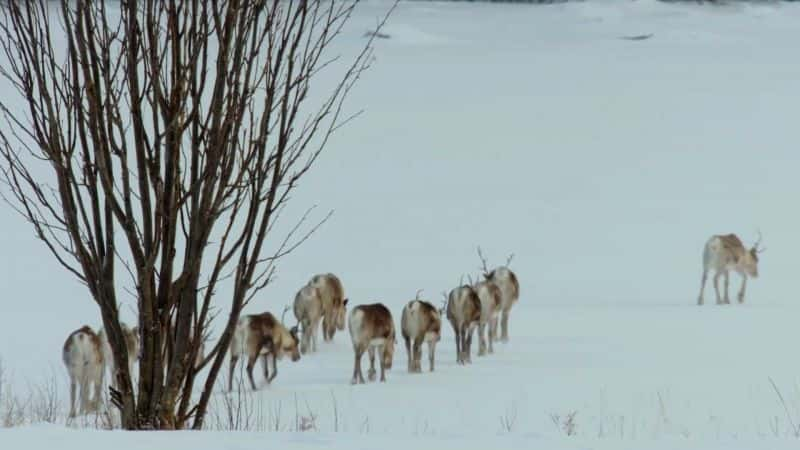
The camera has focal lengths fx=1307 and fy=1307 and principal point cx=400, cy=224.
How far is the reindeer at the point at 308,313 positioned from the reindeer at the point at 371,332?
8.38ft

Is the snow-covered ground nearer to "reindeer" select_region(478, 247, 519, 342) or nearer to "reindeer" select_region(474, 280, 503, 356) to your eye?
A: "reindeer" select_region(474, 280, 503, 356)

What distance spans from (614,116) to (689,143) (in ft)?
14.0

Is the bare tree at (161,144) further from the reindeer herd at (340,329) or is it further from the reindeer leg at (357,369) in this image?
the reindeer leg at (357,369)

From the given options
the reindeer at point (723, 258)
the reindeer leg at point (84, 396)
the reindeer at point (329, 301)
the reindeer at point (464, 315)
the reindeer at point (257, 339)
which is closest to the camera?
the reindeer leg at point (84, 396)

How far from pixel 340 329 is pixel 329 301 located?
3.55ft

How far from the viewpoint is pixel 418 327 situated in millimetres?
15297

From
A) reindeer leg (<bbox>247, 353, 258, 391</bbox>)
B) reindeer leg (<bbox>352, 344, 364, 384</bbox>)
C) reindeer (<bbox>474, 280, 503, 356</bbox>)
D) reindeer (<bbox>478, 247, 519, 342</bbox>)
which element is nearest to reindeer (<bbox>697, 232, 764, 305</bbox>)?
reindeer (<bbox>478, 247, 519, 342</bbox>)

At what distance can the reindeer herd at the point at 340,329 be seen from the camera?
13.5 metres

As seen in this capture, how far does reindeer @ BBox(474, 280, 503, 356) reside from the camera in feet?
55.6

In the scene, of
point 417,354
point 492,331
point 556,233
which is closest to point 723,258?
point 492,331

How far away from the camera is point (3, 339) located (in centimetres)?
1883

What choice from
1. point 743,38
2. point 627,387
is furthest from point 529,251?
point 743,38

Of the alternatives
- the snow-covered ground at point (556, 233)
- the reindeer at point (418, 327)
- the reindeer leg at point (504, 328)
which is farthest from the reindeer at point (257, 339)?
the reindeer leg at point (504, 328)

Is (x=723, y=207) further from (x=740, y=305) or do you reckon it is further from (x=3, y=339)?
(x=3, y=339)
